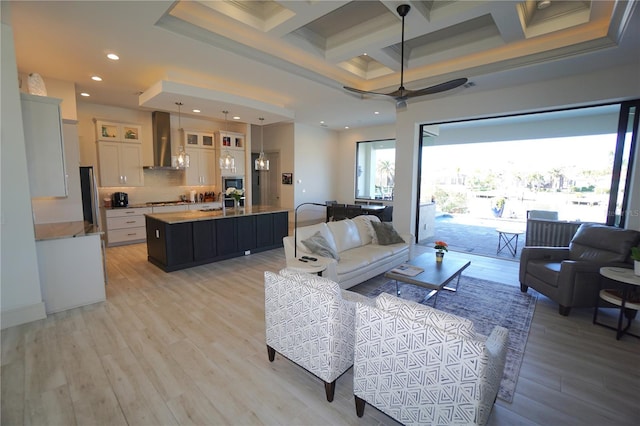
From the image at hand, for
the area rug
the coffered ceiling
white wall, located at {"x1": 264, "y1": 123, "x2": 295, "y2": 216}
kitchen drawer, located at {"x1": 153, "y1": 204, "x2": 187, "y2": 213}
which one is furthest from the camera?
white wall, located at {"x1": 264, "y1": 123, "x2": 295, "y2": 216}

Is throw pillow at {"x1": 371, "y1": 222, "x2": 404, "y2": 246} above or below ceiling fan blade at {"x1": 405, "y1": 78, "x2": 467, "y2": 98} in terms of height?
below

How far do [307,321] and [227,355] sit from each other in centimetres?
101

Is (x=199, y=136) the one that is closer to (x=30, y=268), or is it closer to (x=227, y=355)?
(x=30, y=268)

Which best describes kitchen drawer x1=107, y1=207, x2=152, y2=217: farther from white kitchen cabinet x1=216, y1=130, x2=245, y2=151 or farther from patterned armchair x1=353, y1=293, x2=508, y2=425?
patterned armchair x1=353, y1=293, x2=508, y2=425

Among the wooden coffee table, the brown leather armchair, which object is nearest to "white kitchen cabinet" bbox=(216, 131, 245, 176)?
the wooden coffee table

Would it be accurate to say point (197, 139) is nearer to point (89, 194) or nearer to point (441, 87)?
point (89, 194)

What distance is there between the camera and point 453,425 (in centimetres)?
151

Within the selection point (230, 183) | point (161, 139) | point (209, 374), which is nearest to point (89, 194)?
point (161, 139)

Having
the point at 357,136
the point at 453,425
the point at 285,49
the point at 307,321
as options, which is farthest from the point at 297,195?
the point at 453,425

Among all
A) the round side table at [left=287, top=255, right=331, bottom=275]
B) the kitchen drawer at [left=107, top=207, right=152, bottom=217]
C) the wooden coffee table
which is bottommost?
the wooden coffee table

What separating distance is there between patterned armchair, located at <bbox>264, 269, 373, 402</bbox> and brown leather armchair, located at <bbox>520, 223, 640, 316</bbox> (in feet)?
9.36

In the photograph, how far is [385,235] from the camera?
479 centimetres

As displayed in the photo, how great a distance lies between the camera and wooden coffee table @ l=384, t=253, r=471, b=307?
127 inches

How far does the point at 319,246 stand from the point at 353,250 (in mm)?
841
